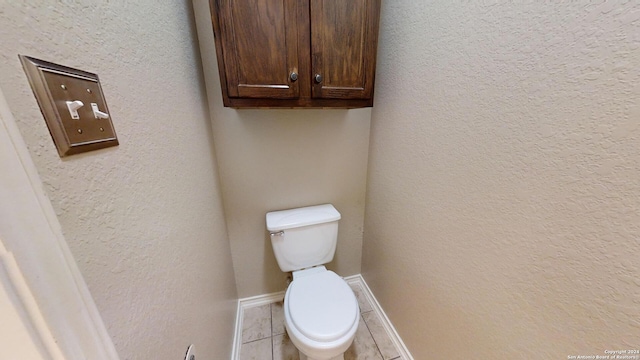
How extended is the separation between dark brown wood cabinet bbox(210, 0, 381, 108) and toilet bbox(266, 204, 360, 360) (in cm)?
61

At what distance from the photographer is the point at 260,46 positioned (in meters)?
0.86

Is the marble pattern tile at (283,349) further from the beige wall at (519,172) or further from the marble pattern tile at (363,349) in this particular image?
the beige wall at (519,172)

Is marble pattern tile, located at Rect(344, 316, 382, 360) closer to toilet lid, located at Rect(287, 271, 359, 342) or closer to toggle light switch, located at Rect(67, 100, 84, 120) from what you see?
toilet lid, located at Rect(287, 271, 359, 342)

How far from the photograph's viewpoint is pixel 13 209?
0.71 feet

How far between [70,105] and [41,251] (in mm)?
188

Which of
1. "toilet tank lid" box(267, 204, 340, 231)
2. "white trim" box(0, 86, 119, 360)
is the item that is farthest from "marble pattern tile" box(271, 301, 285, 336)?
"white trim" box(0, 86, 119, 360)

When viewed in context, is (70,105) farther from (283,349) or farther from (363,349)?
(363,349)

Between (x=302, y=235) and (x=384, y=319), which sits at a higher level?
(x=302, y=235)

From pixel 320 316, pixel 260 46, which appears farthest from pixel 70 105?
pixel 320 316

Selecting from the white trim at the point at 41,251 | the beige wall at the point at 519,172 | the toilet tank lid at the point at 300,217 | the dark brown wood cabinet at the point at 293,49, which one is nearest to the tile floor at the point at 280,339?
the beige wall at the point at 519,172

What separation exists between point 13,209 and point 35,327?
0.13 meters

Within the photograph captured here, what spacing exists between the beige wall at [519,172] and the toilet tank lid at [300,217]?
1.39 ft

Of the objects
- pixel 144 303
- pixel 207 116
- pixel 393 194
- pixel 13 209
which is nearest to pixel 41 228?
pixel 13 209

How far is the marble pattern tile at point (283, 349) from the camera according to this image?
1.17 meters
